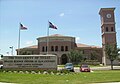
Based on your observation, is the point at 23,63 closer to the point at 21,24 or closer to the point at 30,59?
the point at 30,59

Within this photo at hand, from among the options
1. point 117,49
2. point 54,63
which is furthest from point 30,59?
point 117,49

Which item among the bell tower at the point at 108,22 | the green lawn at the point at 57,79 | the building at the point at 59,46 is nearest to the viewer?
the green lawn at the point at 57,79

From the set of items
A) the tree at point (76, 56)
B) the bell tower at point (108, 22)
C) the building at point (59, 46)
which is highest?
the bell tower at point (108, 22)

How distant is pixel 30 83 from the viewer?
1711 cm

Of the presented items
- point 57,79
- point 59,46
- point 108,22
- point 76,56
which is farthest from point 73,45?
point 57,79

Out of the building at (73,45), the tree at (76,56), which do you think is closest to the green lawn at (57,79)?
the tree at (76,56)

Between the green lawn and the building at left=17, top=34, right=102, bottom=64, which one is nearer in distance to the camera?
the green lawn

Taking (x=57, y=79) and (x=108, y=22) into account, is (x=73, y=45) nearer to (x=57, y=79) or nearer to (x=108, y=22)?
(x=108, y=22)

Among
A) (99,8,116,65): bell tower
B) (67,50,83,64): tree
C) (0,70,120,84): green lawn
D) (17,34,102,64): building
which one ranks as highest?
(99,8,116,65): bell tower

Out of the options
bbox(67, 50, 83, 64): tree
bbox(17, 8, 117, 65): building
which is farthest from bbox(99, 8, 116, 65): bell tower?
bbox(67, 50, 83, 64): tree

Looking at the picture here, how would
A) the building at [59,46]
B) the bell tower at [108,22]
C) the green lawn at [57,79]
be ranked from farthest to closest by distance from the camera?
the building at [59,46], the bell tower at [108,22], the green lawn at [57,79]

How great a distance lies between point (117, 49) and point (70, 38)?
38647 millimetres

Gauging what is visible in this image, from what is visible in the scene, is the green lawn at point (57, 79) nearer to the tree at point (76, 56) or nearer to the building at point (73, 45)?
the tree at point (76, 56)

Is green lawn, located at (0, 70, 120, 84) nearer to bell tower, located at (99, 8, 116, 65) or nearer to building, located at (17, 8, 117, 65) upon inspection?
building, located at (17, 8, 117, 65)
